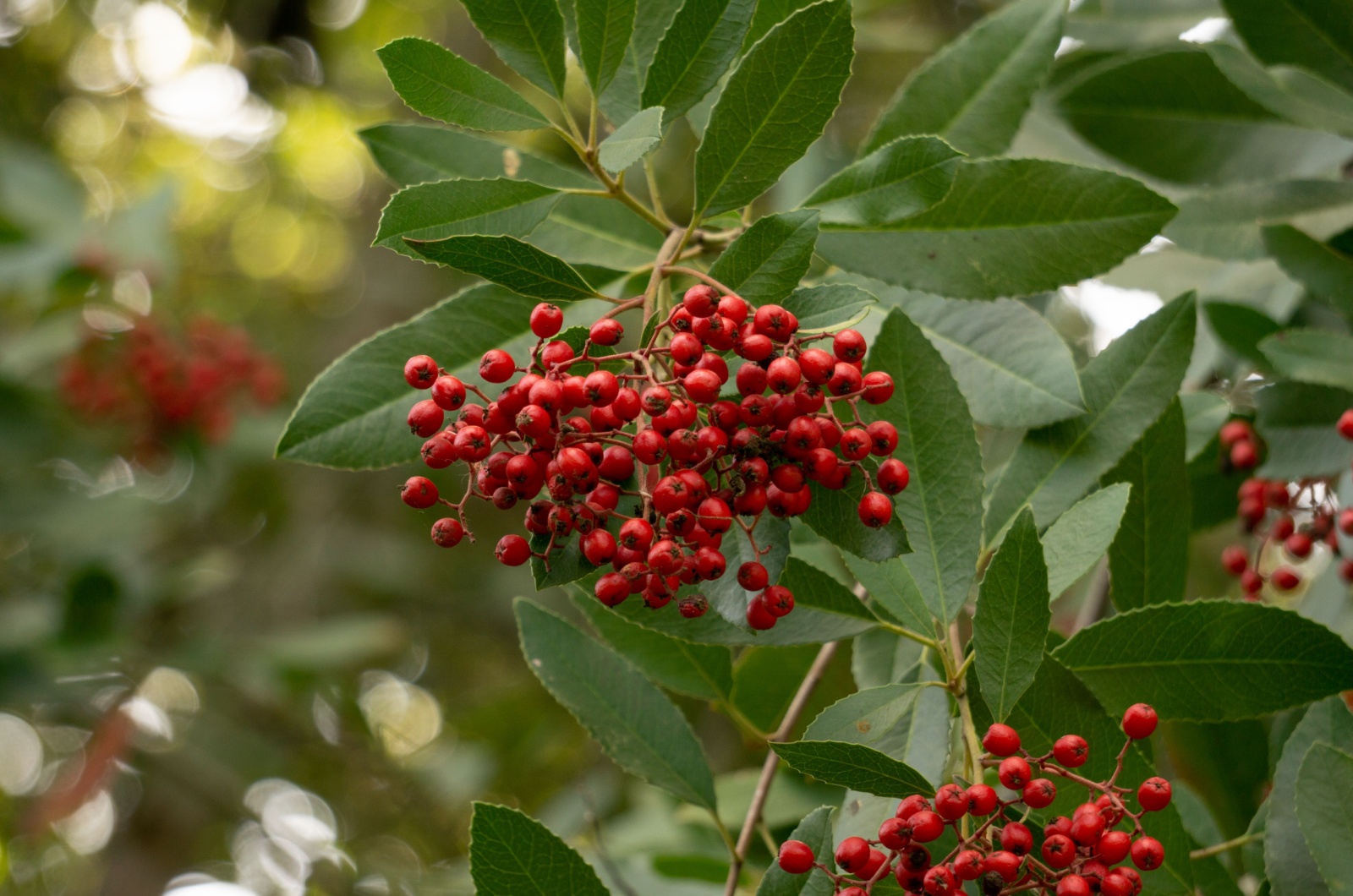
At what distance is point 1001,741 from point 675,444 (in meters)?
0.40

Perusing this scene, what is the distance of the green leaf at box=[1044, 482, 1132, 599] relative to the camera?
1.06 meters

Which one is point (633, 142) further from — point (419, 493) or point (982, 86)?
point (982, 86)

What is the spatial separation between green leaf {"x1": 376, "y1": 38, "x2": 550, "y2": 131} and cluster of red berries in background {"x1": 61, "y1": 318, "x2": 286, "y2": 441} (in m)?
2.69

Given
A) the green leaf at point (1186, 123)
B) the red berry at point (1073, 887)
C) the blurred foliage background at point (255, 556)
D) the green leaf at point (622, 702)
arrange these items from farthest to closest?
the blurred foliage background at point (255, 556)
the green leaf at point (1186, 123)
the green leaf at point (622, 702)
the red berry at point (1073, 887)

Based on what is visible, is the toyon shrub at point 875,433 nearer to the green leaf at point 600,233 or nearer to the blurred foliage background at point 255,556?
the green leaf at point 600,233

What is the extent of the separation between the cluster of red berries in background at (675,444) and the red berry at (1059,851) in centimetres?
30

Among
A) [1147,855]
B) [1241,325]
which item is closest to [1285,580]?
[1241,325]

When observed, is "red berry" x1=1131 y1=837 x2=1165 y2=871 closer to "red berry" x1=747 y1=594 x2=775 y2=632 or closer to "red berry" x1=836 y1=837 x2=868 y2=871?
"red berry" x1=836 y1=837 x2=868 y2=871

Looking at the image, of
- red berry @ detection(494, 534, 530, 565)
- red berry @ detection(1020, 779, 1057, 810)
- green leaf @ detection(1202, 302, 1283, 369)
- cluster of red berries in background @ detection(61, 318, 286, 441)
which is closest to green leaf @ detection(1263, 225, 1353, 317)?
green leaf @ detection(1202, 302, 1283, 369)

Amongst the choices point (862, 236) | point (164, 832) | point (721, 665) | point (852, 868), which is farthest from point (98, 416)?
point (852, 868)

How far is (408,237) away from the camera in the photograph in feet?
3.20

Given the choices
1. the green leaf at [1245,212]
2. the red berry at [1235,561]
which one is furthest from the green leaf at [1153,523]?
the red berry at [1235,561]

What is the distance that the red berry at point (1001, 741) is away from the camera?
0.95m

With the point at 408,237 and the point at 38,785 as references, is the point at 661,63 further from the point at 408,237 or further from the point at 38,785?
the point at 38,785
